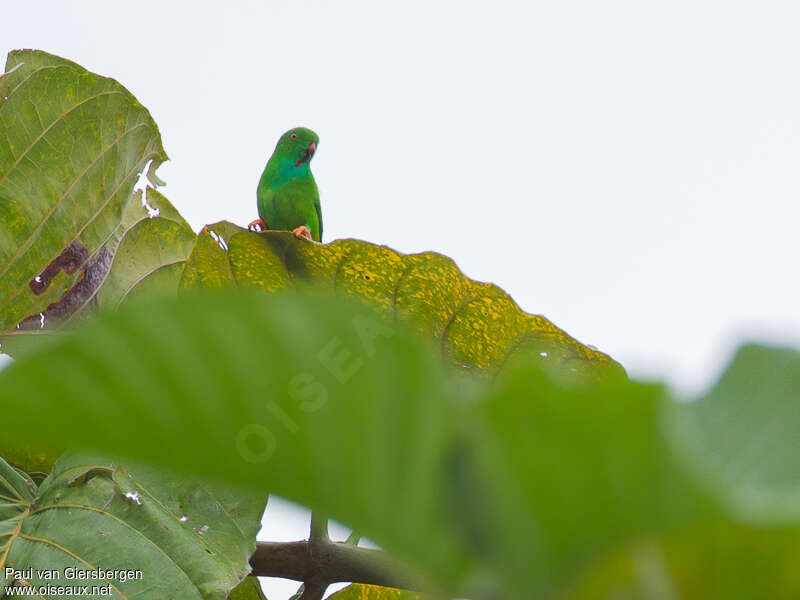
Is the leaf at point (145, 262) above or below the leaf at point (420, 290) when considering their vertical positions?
below

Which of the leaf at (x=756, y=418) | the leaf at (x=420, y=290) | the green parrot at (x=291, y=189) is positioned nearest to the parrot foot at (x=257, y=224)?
the green parrot at (x=291, y=189)

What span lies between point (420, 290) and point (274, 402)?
971 mm

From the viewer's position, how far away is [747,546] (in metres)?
0.20

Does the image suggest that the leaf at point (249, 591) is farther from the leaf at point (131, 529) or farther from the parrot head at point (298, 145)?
the parrot head at point (298, 145)

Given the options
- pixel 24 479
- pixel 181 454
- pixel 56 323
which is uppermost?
pixel 181 454

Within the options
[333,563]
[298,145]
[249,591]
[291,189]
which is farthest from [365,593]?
[298,145]

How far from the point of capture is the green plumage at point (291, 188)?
2463 millimetres

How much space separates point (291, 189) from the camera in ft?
8.16

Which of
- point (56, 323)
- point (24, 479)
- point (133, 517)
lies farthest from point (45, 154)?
point (133, 517)

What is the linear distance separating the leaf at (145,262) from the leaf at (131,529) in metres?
0.37

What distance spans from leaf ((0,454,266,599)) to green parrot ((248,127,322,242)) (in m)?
1.14

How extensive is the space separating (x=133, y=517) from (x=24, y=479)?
0.22m

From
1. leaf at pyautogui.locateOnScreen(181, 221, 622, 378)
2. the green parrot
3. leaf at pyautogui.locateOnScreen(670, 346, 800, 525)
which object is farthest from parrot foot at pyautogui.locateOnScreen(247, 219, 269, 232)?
leaf at pyautogui.locateOnScreen(670, 346, 800, 525)

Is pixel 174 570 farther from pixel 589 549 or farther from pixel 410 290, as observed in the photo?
pixel 589 549
